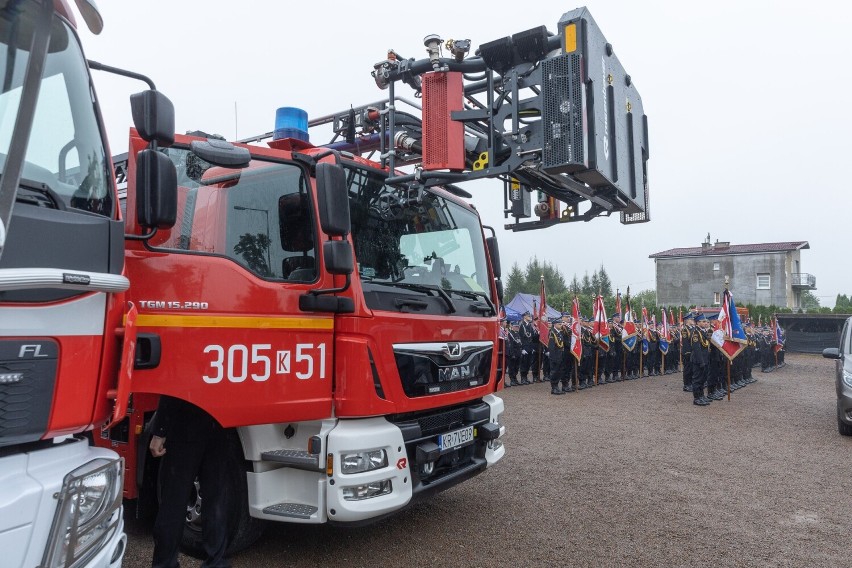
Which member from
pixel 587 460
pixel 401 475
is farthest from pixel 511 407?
pixel 401 475

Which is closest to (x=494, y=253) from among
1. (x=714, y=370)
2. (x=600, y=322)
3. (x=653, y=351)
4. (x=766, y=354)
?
(x=714, y=370)

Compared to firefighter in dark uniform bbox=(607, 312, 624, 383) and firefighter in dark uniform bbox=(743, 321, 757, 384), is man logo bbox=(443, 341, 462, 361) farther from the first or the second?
firefighter in dark uniform bbox=(743, 321, 757, 384)

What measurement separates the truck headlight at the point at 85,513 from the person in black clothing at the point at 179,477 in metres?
1.08

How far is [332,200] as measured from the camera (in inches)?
124

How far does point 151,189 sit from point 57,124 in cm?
44

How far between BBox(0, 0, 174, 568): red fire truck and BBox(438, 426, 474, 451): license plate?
212 cm

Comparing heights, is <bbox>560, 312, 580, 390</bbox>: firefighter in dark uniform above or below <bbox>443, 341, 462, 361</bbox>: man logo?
below

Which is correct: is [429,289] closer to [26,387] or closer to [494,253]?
[494,253]

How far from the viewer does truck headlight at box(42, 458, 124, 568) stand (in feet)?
5.63

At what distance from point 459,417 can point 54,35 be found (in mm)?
3236

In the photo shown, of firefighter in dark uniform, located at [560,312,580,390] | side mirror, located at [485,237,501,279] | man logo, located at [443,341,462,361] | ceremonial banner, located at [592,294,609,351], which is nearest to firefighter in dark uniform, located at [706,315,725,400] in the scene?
ceremonial banner, located at [592,294,609,351]

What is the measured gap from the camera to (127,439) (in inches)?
140

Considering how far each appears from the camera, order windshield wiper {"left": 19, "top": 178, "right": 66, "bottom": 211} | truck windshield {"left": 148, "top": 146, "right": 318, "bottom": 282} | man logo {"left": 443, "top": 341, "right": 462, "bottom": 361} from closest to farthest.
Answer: windshield wiper {"left": 19, "top": 178, "right": 66, "bottom": 211}
truck windshield {"left": 148, "top": 146, "right": 318, "bottom": 282}
man logo {"left": 443, "top": 341, "right": 462, "bottom": 361}

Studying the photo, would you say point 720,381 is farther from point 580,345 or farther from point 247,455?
point 247,455
